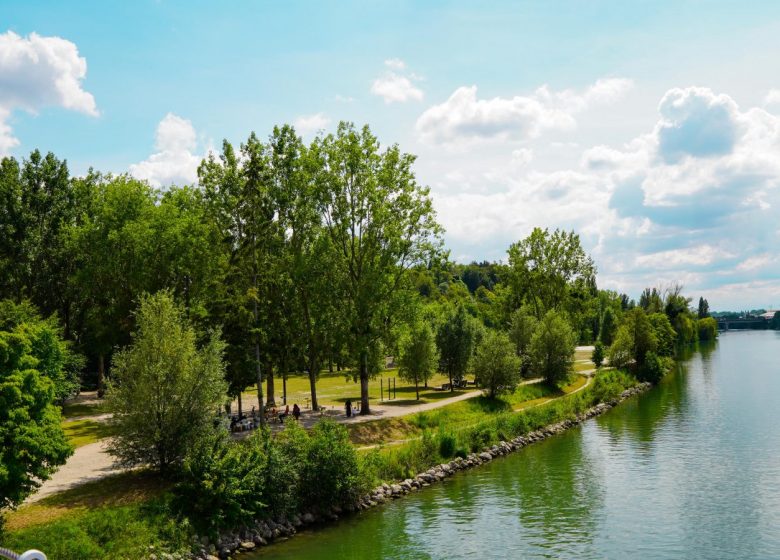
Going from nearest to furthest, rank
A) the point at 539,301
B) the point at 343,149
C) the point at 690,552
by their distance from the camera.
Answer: the point at 690,552
the point at 343,149
the point at 539,301

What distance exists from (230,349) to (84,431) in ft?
36.9

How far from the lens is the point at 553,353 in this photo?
74125 millimetres

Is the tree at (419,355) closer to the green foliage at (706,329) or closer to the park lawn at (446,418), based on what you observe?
the park lawn at (446,418)

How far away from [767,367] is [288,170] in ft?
285

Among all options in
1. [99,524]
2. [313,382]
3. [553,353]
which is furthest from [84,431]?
[553,353]

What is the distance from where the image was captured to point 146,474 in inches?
1297

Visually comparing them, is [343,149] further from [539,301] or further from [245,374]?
[539,301]

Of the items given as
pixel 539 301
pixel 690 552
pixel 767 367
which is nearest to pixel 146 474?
pixel 690 552

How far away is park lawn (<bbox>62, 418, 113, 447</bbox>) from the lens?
41.5 m

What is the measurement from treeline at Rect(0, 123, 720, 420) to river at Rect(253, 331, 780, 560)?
14.4m

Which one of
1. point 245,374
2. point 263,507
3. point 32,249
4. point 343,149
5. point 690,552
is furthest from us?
point 32,249

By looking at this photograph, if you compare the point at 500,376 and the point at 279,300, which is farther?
the point at 500,376

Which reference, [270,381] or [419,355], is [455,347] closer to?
[419,355]

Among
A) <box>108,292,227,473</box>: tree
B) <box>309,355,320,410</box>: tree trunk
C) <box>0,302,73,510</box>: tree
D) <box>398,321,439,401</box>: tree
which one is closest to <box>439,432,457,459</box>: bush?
<box>309,355,320,410</box>: tree trunk
